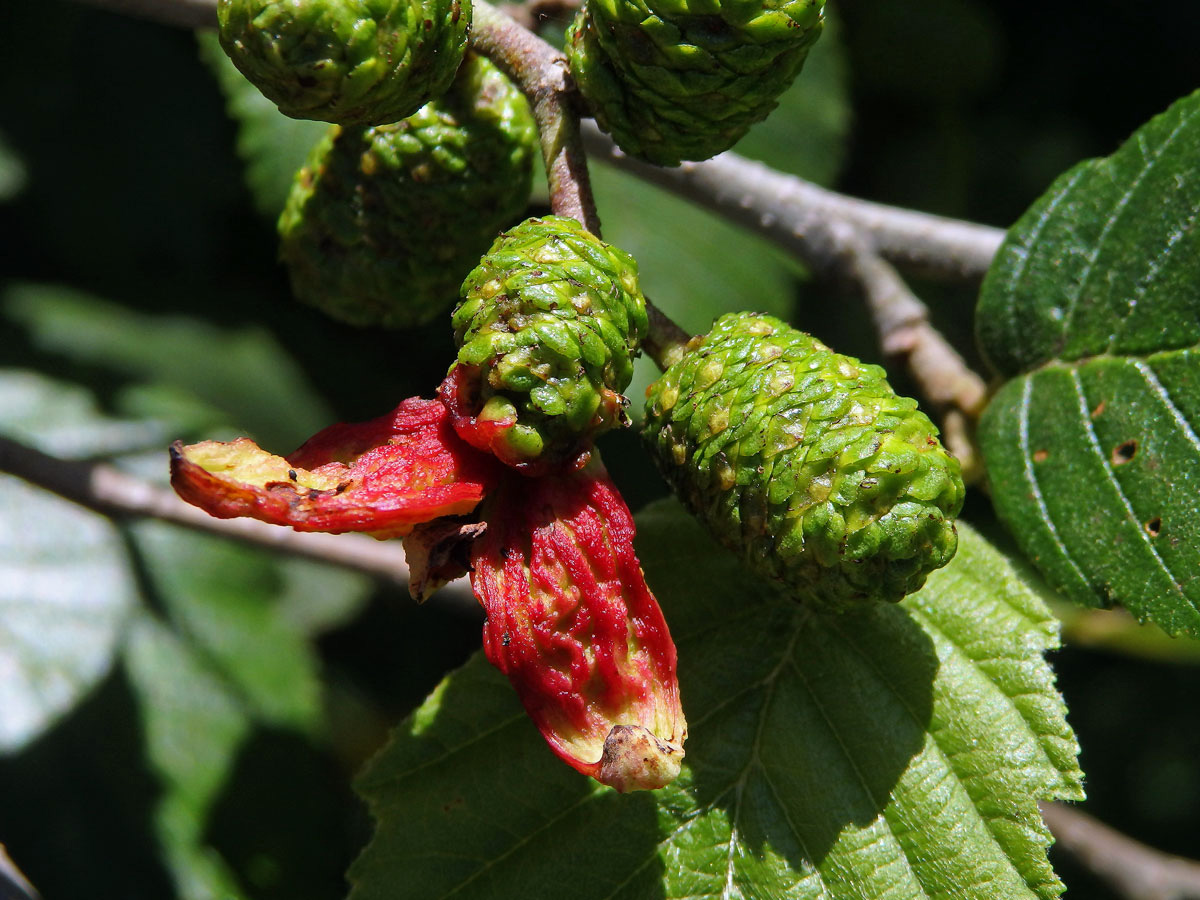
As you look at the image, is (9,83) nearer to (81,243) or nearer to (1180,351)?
(81,243)

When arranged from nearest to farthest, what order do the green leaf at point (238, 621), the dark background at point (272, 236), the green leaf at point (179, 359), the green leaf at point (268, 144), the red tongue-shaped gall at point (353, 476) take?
the red tongue-shaped gall at point (353, 476)
the green leaf at point (268, 144)
the dark background at point (272, 236)
the green leaf at point (238, 621)
the green leaf at point (179, 359)

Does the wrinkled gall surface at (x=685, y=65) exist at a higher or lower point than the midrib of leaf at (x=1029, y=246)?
higher

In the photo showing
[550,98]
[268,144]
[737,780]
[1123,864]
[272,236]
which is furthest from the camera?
[272,236]

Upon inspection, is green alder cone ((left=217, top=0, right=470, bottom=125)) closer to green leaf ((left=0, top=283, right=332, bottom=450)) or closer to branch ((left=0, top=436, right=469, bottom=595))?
branch ((left=0, top=436, right=469, bottom=595))

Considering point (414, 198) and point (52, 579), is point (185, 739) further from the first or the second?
point (414, 198)

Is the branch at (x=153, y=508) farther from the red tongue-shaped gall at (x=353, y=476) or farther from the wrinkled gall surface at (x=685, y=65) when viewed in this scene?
the wrinkled gall surface at (x=685, y=65)

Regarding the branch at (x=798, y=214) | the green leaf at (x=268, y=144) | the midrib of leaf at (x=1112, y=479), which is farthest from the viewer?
the green leaf at (x=268, y=144)

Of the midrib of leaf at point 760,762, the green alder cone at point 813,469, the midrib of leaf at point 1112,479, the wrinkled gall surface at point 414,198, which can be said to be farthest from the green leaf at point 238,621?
the midrib of leaf at point 1112,479

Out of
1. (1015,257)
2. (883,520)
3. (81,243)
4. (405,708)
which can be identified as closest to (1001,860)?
(883,520)

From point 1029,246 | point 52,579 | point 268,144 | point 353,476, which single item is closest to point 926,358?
point 1029,246
